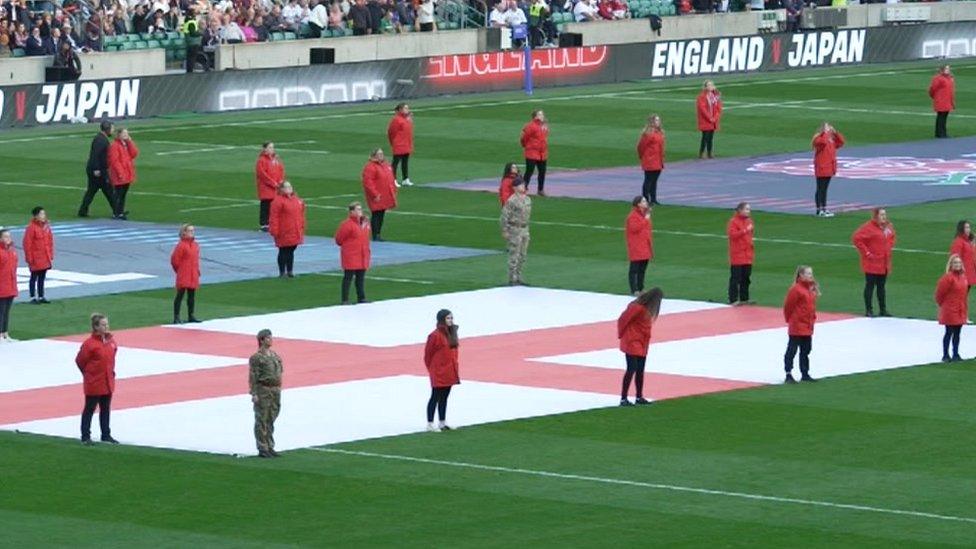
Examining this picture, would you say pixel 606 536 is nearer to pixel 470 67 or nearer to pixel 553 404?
pixel 553 404

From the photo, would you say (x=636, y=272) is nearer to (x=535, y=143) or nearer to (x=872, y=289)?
(x=872, y=289)

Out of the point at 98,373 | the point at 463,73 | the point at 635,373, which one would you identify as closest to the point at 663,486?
the point at 635,373

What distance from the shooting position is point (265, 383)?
25906mm

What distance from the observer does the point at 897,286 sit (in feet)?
124

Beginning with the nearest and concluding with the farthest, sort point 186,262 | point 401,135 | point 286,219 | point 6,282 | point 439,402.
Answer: point 439,402
point 6,282
point 186,262
point 286,219
point 401,135

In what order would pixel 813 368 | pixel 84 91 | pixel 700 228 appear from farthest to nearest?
pixel 84 91 → pixel 700 228 → pixel 813 368

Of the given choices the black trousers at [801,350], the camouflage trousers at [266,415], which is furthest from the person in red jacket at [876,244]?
the camouflage trousers at [266,415]

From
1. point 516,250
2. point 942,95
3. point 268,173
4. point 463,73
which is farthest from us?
point 463,73

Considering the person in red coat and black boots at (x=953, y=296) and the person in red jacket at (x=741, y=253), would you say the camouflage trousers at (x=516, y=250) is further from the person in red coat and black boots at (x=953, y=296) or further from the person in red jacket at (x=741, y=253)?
the person in red coat and black boots at (x=953, y=296)

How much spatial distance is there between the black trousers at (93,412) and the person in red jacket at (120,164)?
18301 mm

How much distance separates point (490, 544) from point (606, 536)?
3.58 feet

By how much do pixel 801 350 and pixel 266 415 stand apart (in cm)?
751

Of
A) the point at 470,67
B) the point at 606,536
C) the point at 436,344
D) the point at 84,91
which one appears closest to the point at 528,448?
the point at 436,344

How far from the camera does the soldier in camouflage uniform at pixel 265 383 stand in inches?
1017
